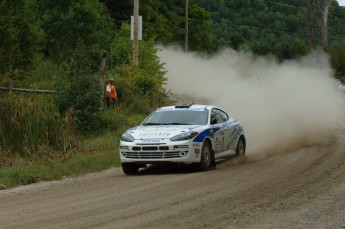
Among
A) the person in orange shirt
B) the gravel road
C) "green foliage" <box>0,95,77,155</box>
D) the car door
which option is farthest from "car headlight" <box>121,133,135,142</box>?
the person in orange shirt

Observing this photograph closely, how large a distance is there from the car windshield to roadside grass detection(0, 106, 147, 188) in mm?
2026

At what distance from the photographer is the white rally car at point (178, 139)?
17.3m

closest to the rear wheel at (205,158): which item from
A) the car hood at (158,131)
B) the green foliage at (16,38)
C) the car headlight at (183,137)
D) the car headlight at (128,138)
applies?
the car headlight at (183,137)

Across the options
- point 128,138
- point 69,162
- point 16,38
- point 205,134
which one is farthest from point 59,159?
point 16,38

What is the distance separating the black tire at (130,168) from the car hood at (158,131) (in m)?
0.71

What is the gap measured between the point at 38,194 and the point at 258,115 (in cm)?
1802

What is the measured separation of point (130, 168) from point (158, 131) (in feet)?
3.74

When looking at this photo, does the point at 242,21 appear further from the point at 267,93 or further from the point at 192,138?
the point at 192,138

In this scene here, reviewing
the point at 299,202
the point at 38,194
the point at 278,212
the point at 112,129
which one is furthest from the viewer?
the point at 112,129

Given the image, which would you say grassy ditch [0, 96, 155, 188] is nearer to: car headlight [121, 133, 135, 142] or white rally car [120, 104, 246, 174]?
car headlight [121, 133, 135, 142]

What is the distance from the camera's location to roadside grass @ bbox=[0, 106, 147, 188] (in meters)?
17.4

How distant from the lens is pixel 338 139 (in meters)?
24.7

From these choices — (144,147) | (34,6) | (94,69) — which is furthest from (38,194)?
(34,6)

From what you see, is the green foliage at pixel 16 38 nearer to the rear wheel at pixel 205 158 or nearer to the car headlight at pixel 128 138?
the car headlight at pixel 128 138
